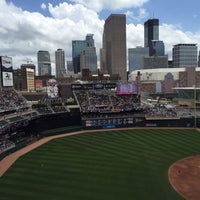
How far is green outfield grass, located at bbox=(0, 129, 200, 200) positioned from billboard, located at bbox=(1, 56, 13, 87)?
18.1 metres

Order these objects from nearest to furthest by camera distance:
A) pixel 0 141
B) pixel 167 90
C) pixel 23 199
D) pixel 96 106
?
pixel 23 199, pixel 0 141, pixel 96 106, pixel 167 90

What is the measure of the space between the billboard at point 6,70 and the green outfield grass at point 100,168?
59.4 feet

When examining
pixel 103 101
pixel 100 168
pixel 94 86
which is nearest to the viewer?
pixel 100 168

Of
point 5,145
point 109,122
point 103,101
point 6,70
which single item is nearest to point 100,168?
point 5,145

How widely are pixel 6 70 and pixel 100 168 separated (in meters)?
33.3

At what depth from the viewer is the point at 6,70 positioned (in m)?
51.9

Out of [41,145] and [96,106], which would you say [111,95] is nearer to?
[96,106]

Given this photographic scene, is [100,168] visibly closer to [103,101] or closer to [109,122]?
Result: [109,122]

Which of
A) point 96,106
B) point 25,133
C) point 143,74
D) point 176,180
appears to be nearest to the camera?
point 176,180

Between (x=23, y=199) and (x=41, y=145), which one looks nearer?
(x=23, y=199)

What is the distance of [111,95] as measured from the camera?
6938 cm

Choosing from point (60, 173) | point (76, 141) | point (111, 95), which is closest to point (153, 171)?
point (60, 173)

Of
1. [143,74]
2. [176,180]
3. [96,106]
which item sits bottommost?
[176,180]

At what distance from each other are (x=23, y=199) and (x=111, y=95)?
4901 cm
